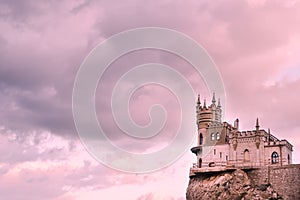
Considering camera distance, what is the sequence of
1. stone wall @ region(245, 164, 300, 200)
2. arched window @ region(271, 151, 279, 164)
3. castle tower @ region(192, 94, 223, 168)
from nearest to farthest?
1. stone wall @ region(245, 164, 300, 200)
2. arched window @ region(271, 151, 279, 164)
3. castle tower @ region(192, 94, 223, 168)

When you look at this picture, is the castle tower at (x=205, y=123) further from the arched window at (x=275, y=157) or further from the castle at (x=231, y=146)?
the arched window at (x=275, y=157)

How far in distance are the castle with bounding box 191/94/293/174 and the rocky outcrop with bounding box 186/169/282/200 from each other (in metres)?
1.70

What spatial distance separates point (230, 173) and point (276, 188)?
23.5ft

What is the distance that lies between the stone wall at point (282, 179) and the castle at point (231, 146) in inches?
64.1

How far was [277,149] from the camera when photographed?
319ft

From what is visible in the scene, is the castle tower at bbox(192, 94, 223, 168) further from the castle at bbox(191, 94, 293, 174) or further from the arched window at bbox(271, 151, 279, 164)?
the arched window at bbox(271, 151, 279, 164)

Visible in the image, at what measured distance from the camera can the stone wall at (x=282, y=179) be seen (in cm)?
9319

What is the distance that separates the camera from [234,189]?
94562mm

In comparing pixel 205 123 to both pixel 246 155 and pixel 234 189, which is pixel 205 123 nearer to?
pixel 246 155

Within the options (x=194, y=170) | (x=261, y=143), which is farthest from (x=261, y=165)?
(x=194, y=170)

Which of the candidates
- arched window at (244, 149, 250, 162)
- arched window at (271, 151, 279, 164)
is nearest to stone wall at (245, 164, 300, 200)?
arched window at (271, 151, 279, 164)

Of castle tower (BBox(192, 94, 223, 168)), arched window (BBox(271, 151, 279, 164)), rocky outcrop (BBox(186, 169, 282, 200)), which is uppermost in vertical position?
castle tower (BBox(192, 94, 223, 168))

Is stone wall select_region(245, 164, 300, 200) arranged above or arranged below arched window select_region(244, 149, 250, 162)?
below

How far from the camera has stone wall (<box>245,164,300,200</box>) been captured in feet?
306
